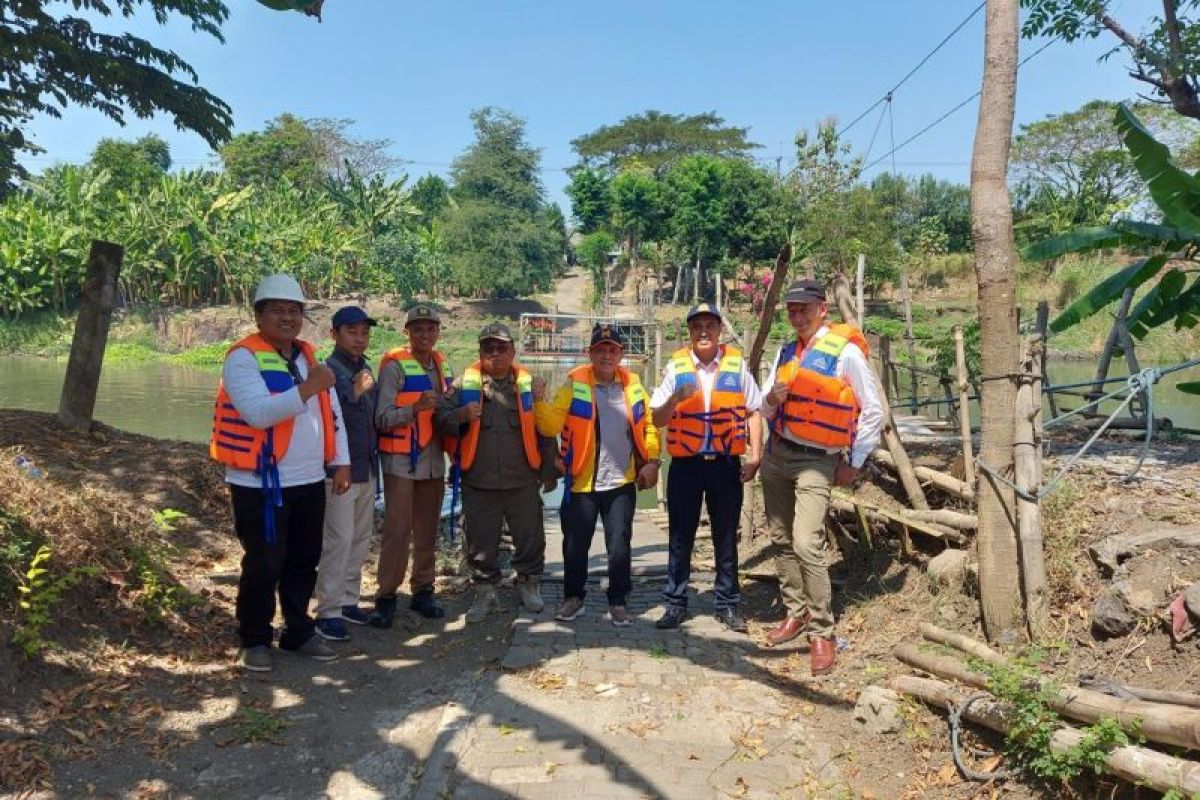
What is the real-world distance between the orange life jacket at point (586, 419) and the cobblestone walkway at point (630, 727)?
41.4 inches

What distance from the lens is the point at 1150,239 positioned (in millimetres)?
5984

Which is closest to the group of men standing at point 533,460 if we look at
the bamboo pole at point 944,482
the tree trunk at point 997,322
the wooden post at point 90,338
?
the tree trunk at point 997,322

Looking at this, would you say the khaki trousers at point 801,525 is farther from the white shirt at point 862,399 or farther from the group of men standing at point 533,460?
the white shirt at point 862,399

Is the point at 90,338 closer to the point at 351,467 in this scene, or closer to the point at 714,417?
the point at 351,467

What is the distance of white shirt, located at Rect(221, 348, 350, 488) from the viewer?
13.3ft

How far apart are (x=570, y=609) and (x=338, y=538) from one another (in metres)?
1.48

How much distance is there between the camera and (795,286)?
15.5 feet

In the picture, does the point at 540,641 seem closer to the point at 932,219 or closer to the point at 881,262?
the point at 881,262

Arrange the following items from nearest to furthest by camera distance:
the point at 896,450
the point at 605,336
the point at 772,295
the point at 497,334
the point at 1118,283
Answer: the point at 605,336 → the point at 497,334 → the point at 896,450 → the point at 772,295 → the point at 1118,283

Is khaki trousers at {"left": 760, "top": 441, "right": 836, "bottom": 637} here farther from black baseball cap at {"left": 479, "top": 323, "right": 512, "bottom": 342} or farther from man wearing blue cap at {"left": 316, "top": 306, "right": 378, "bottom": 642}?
man wearing blue cap at {"left": 316, "top": 306, "right": 378, "bottom": 642}

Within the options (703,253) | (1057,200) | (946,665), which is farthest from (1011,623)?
(703,253)

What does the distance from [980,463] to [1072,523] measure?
687 millimetres

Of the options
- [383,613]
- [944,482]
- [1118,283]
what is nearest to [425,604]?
[383,613]

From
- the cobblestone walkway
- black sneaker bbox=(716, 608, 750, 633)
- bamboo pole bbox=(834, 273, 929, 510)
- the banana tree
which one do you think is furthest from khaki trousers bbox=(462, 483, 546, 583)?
the banana tree
